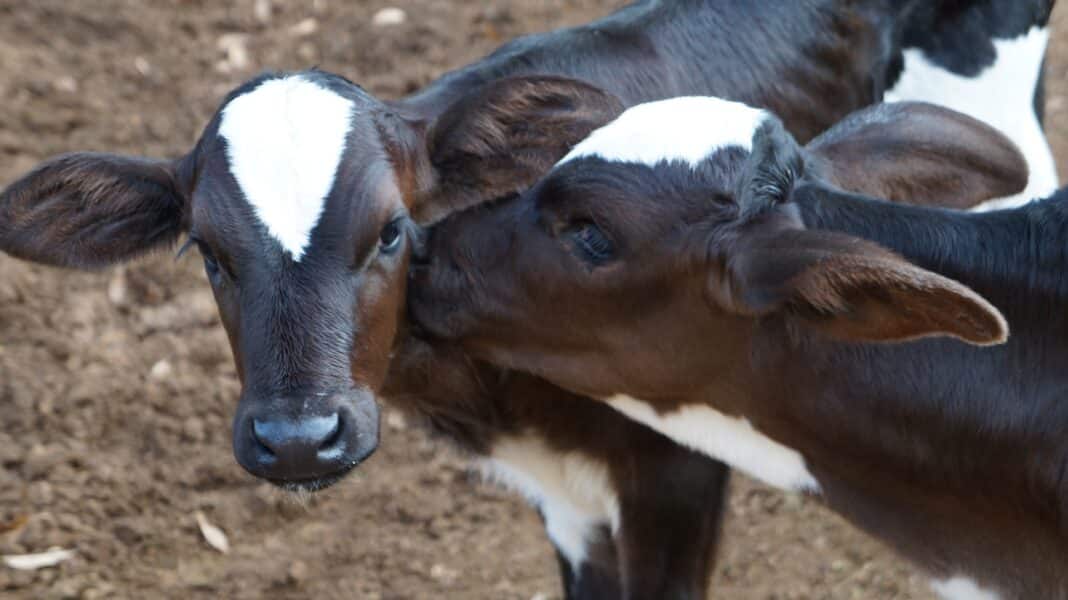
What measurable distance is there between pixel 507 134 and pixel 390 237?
0.45m

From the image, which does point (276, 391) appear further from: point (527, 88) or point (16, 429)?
point (16, 429)

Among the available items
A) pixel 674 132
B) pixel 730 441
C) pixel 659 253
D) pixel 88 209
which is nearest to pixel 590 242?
pixel 659 253

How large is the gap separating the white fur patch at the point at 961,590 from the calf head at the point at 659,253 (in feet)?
2.38

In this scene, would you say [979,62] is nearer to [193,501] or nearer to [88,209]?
[88,209]

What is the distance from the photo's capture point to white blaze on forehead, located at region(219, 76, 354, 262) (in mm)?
3498

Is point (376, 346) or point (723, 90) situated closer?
point (376, 346)

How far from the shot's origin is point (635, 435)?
4.16 m

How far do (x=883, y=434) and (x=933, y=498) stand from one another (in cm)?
20

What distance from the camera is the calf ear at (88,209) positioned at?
3891 millimetres

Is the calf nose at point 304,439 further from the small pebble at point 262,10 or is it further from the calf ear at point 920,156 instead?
the small pebble at point 262,10

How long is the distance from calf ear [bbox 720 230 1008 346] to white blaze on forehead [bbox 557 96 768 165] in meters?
0.31

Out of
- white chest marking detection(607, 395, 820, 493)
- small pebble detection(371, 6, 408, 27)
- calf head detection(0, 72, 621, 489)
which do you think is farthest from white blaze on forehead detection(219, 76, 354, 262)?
small pebble detection(371, 6, 408, 27)

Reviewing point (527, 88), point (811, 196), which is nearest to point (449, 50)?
point (527, 88)

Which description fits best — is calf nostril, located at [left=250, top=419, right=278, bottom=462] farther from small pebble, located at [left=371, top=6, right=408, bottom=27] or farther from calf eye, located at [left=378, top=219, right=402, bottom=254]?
small pebble, located at [left=371, top=6, right=408, bottom=27]
